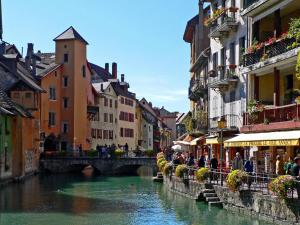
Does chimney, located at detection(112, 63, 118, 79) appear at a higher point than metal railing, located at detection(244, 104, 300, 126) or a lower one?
higher

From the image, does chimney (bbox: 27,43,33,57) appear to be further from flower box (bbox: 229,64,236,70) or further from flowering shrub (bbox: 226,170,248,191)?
flowering shrub (bbox: 226,170,248,191)

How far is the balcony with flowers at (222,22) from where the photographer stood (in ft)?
144

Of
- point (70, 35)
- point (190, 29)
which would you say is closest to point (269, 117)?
point (190, 29)

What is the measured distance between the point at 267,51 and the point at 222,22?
9817 millimetres

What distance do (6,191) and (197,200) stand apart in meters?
17.6

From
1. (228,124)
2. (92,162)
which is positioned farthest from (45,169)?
(228,124)

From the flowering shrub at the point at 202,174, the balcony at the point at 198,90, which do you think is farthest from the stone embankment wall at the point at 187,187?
the balcony at the point at 198,90

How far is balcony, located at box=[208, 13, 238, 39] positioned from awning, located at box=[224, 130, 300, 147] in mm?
10583

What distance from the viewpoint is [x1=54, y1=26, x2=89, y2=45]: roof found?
87.0 m

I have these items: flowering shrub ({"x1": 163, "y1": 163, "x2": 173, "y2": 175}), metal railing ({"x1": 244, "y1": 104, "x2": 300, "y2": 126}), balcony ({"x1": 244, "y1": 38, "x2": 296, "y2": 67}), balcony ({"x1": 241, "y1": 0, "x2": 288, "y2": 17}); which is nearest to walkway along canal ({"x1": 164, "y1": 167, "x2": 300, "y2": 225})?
metal railing ({"x1": 244, "y1": 104, "x2": 300, "y2": 126})

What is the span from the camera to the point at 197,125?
54594 millimetres

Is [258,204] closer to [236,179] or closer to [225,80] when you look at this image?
[236,179]

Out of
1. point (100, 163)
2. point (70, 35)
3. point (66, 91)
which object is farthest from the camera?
point (70, 35)

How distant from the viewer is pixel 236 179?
29453 millimetres
